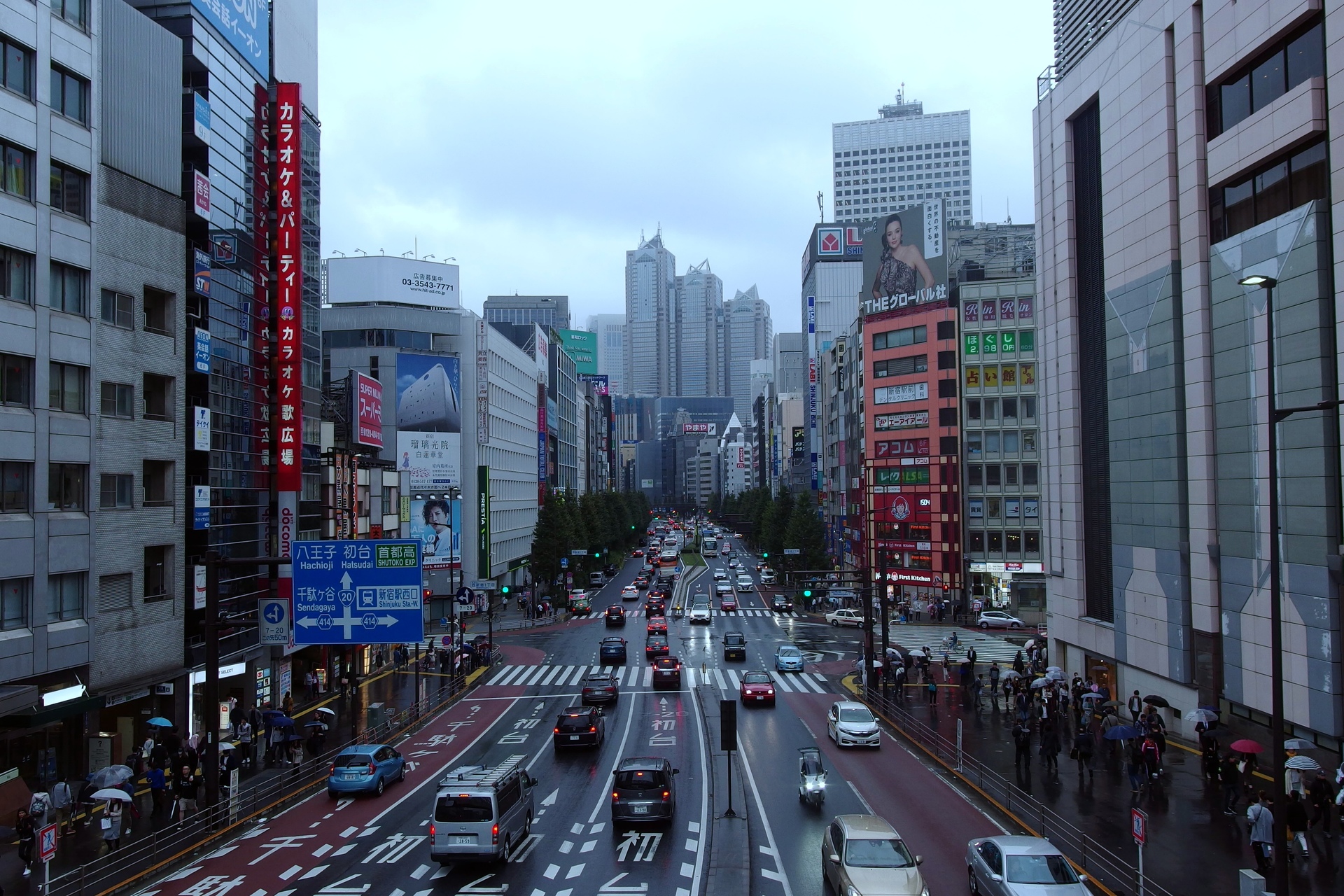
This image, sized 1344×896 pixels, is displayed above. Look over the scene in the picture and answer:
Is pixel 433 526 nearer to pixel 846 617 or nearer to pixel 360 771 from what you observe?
pixel 846 617

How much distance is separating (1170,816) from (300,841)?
21.8m

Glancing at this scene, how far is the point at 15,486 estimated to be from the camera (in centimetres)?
2816

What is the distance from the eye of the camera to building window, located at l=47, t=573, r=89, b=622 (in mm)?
29109

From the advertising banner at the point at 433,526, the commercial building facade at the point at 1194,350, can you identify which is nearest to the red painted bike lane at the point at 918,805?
the commercial building facade at the point at 1194,350

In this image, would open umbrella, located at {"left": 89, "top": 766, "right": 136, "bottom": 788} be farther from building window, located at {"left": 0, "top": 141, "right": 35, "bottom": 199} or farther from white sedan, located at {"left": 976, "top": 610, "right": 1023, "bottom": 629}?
white sedan, located at {"left": 976, "top": 610, "right": 1023, "bottom": 629}

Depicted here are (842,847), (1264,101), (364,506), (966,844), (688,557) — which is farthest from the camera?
(688,557)

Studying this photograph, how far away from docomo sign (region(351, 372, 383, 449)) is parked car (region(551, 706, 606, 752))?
99.0 feet

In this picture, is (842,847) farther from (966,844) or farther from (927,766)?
(927,766)

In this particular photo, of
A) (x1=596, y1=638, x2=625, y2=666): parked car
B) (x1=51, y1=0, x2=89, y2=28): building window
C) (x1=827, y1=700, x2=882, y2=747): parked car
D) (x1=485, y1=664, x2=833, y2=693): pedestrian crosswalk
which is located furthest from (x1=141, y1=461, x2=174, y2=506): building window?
(x1=596, y1=638, x2=625, y2=666): parked car

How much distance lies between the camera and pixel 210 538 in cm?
3706

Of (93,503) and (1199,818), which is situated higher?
(93,503)

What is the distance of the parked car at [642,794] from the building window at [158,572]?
20.1 m

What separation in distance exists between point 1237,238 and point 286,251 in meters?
36.7

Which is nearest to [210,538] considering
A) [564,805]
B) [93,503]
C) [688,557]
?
[93,503]
